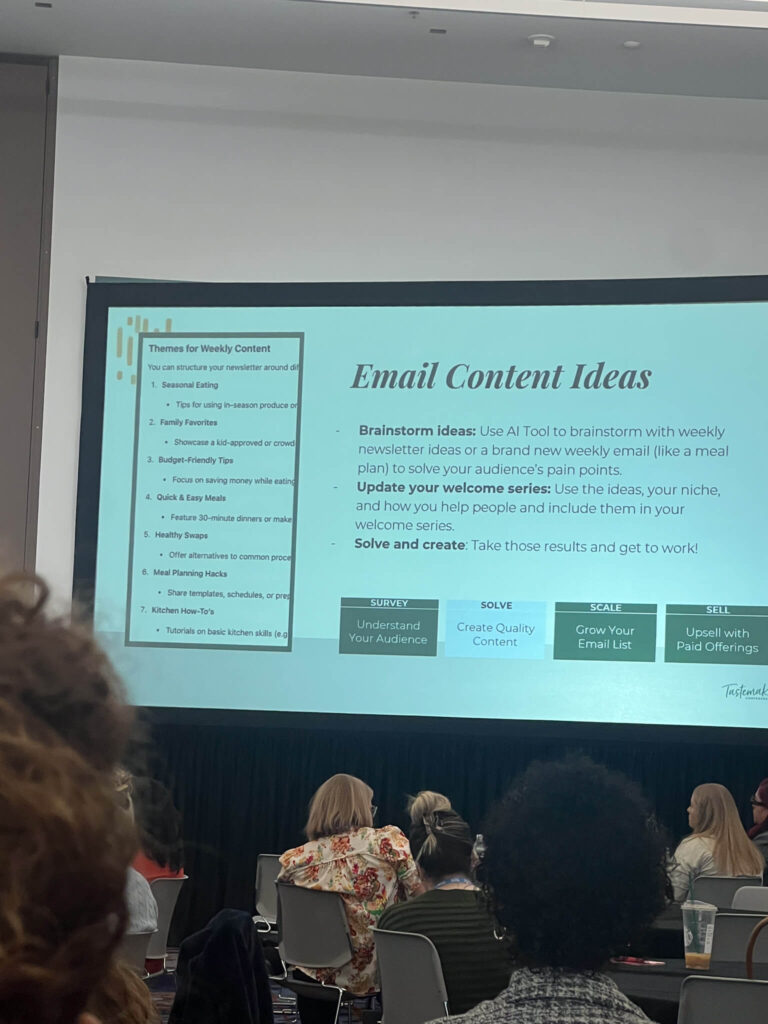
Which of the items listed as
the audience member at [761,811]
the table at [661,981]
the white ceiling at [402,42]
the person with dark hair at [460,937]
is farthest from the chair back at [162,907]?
the white ceiling at [402,42]

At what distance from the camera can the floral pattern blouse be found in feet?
13.2

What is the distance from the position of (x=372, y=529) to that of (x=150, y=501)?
103cm

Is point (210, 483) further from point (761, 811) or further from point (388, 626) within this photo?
point (761, 811)

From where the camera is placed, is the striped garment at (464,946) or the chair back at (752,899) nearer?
the striped garment at (464,946)

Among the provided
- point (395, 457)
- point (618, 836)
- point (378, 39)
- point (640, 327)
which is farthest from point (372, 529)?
point (618, 836)

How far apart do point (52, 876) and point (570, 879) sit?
1484 millimetres

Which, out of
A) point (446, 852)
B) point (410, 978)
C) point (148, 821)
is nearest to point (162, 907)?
point (446, 852)

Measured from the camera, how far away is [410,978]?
9.57 feet

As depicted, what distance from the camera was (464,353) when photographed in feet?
17.5

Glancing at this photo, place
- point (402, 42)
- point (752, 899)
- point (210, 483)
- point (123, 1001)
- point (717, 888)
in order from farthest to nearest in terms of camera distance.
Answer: point (402, 42), point (210, 483), point (717, 888), point (752, 899), point (123, 1001)

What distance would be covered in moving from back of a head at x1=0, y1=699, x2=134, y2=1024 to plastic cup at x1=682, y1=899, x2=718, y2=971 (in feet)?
9.40

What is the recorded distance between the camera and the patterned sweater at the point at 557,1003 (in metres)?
1.62

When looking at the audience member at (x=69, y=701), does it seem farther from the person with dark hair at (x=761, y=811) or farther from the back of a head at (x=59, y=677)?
the person with dark hair at (x=761, y=811)

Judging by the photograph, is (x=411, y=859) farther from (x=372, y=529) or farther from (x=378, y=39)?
(x=378, y=39)
